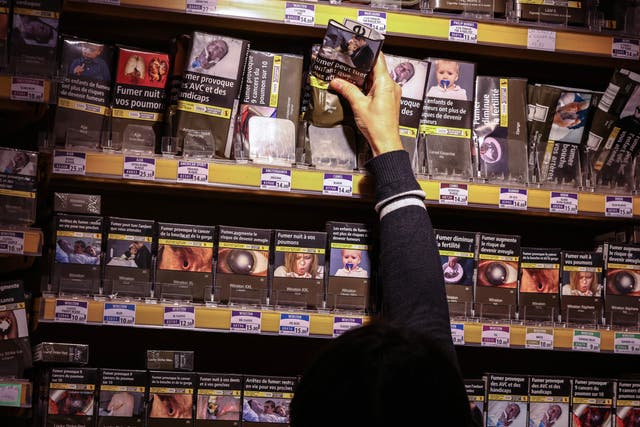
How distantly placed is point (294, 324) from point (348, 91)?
0.70m

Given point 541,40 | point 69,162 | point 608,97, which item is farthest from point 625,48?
point 69,162

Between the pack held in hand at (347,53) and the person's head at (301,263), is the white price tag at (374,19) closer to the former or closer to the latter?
the pack held in hand at (347,53)

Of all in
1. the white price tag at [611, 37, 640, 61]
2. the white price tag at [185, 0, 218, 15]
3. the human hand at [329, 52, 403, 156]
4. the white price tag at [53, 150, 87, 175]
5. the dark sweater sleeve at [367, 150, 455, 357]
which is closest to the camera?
the dark sweater sleeve at [367, 150, 455, 357]

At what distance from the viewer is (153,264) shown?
7.97ft

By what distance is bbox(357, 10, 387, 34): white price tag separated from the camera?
2.51 m

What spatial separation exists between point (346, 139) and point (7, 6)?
106 cm

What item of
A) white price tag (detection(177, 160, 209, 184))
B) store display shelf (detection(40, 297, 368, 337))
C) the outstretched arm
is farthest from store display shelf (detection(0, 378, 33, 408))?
the outstretched arm

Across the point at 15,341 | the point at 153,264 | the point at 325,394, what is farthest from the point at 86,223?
the point at 325,394

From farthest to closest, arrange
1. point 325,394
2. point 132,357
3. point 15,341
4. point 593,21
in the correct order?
point 132,357 < point 593,21 < point 15,341 < point 325,394

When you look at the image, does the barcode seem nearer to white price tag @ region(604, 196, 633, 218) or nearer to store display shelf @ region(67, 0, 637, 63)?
store display shelf @ region(67, 0, 637, 63)

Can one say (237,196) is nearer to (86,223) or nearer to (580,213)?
(86,223)

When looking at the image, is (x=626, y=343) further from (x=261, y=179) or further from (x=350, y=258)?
(x=261, y=179)

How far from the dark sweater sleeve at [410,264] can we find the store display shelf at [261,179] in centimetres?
59

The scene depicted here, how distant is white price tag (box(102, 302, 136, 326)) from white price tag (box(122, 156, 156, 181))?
1.23ft
